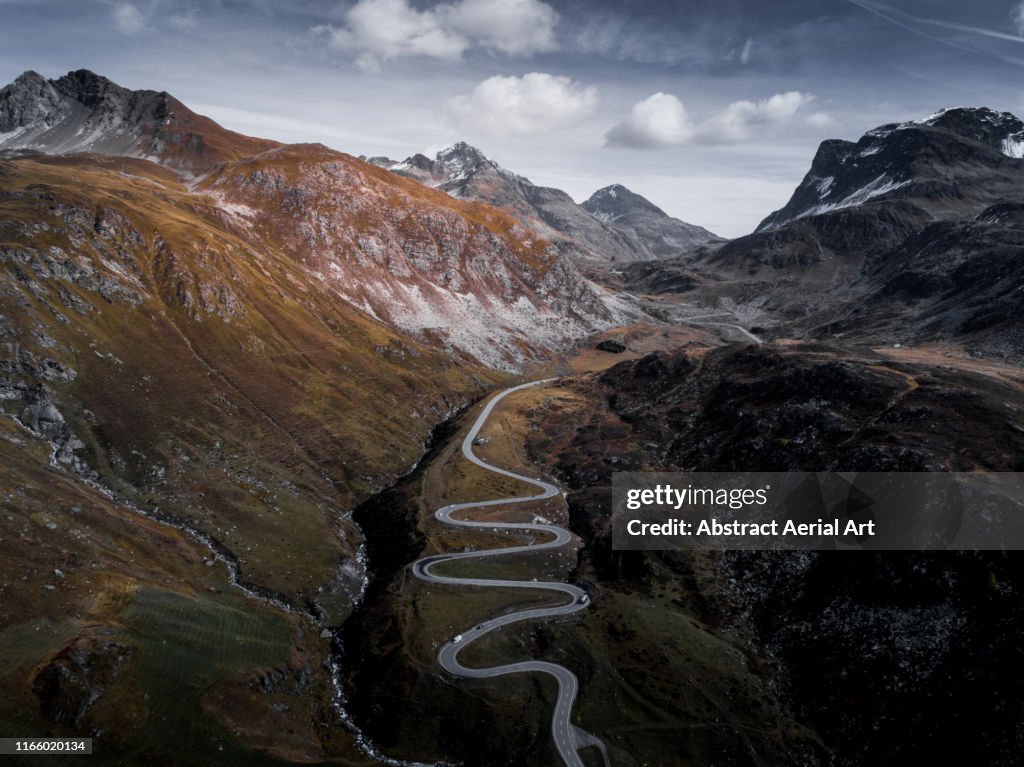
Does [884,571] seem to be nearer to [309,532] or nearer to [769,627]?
[769,627]

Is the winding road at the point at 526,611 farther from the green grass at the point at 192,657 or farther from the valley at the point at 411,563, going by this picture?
the green grass at the point at 192,657

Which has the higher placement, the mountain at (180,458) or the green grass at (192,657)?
the mountain at (180,458)

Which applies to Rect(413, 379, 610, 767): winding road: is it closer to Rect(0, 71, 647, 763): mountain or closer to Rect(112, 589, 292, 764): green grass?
Rect(0, 71, 647, 763): mountain

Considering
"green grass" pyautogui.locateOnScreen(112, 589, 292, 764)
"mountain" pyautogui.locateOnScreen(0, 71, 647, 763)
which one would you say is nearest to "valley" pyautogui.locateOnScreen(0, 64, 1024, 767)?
"green grass" pyautogui.locateOnScreen(112, 589, 292, 764)

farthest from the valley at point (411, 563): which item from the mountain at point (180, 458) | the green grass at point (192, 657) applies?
the mountain at point (180, 458)

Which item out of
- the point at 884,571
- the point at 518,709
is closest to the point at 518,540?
the point at 518,709

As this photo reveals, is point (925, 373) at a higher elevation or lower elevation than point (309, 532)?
higher

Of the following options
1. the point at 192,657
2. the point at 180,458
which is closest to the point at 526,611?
the point at 192,657

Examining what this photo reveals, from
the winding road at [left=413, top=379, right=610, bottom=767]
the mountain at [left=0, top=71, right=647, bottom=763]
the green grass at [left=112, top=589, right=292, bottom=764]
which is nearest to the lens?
the green grass at [left=112, top=589, right=292, bottom=764]
